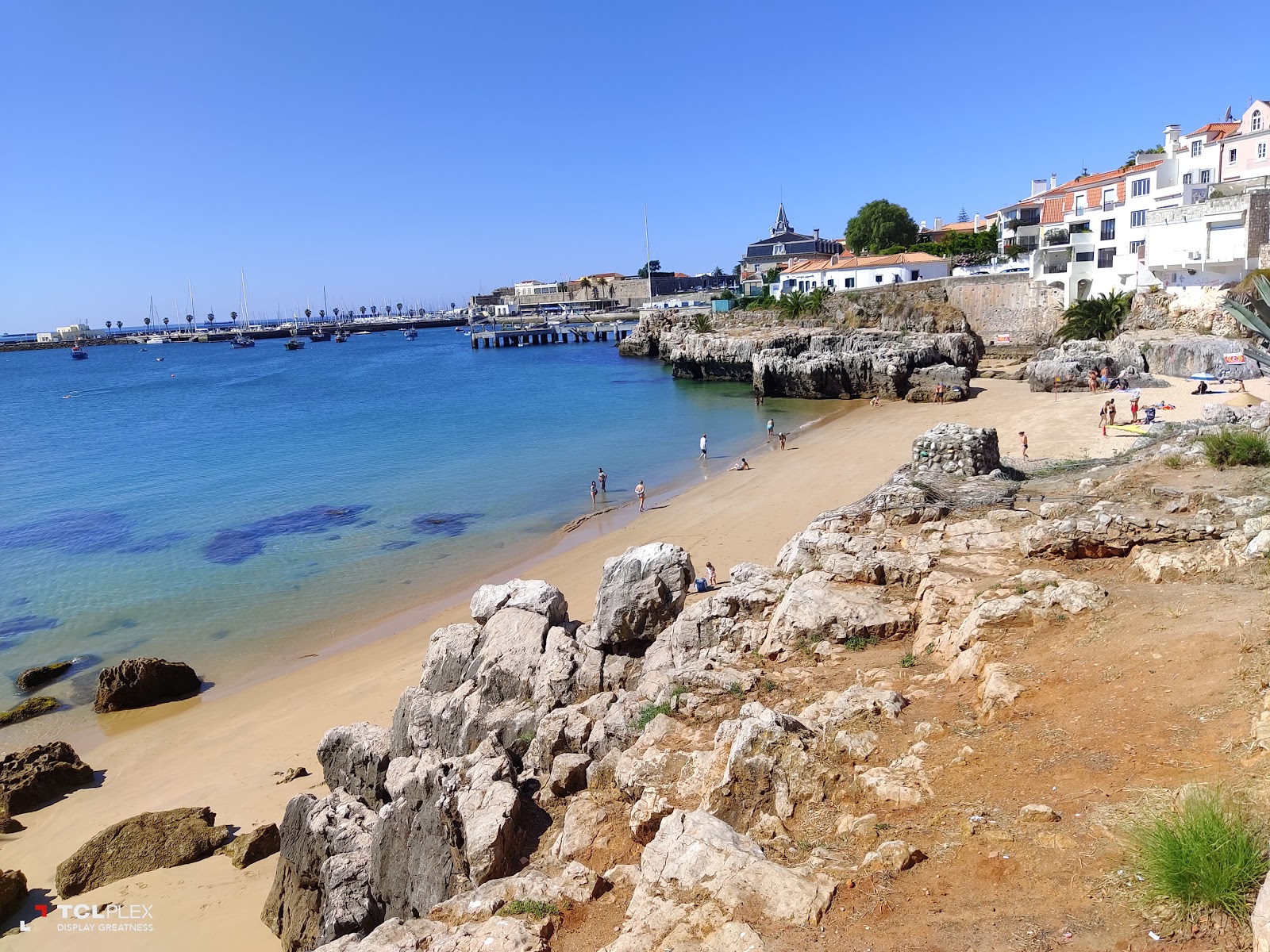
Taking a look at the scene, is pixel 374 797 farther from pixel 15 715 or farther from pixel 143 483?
pixel 143 483

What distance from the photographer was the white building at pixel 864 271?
63.7 m

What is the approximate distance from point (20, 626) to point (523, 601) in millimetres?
16552

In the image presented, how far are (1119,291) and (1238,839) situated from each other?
50.0 metres

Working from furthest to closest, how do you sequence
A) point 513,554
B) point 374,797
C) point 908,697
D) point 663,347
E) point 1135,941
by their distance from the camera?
point 663,347 < point 513,554 < point 374,797 < point 908,697 < point 1135,941

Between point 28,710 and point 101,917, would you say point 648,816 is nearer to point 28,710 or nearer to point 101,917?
point 101,917

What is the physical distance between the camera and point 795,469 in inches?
1188

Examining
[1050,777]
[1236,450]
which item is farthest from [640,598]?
[1236,450]

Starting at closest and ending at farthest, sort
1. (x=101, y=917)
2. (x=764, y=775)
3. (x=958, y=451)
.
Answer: (x=764, y=775)
(x=101, y=917)
(x=958, y=451)

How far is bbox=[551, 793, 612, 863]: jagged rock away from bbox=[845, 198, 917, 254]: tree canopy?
276ft

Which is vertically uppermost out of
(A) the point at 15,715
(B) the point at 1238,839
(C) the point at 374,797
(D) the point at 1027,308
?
(D) the point at 1027,308

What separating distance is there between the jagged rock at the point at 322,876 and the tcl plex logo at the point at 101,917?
5.44ft

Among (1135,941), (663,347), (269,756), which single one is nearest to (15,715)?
(269,756)

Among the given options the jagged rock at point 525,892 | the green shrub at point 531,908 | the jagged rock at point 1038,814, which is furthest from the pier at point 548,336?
the jagged rock at point 1038,814

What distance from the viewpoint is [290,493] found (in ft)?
109
